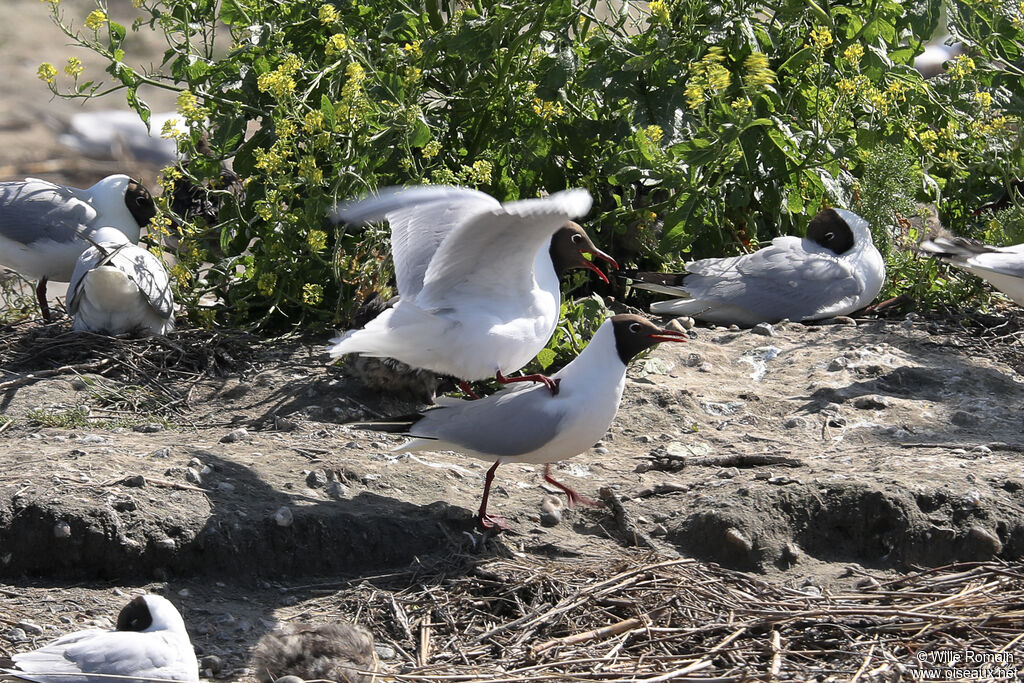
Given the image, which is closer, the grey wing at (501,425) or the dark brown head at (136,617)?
the dark brown head at (136,617)

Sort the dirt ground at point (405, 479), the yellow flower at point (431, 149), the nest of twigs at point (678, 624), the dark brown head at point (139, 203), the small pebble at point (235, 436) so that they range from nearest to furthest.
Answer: the nest of twigs at point (678, 624)
the dirt ground at point (405, 479)
the small pebble at point (235, 436)
the yellow flower at point (431, 149)
the dark brown head at point (139, 203)

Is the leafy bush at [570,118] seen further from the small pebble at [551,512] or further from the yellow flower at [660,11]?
the small pebble at [551,512]

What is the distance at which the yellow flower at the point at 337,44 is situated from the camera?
553 cm

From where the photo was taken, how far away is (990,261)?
582 cm

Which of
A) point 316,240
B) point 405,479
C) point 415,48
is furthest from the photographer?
point 415,48

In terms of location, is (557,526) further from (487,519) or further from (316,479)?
(316,479)

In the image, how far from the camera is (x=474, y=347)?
14.2 ft

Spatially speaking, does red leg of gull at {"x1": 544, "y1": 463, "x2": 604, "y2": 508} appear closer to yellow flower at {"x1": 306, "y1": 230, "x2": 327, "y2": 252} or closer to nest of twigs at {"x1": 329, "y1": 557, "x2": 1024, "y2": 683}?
nest of twigs at {"x1": 329, "y1": 557, "x2": 1024, "y2": 683}

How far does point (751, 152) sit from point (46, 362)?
366cm

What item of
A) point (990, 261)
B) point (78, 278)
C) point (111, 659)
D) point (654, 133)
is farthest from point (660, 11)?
point (111, 659)

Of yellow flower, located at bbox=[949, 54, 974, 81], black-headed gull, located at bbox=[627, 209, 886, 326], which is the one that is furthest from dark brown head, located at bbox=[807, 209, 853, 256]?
yellow flower, located at bbox=[949, 54, 974, 81]

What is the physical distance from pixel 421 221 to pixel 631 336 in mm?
1004

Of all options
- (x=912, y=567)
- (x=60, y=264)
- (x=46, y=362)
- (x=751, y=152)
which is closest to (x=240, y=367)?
(x=46, y=362)

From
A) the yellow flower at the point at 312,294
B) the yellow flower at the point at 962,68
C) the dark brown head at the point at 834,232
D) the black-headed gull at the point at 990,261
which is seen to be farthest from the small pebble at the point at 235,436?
the yellow flower at the point at 962,68
